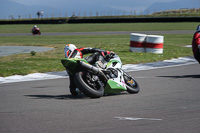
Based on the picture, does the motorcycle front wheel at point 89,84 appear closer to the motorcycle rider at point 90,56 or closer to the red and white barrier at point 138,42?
the motorcycle rider at point 90,56

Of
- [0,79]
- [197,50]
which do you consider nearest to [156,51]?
[197,50]

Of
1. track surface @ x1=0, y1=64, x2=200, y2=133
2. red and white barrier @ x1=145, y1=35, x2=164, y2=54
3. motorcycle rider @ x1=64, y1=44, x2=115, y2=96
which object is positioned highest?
motorcycle rider @ x1=64, y1=44, x2=115, y2=96

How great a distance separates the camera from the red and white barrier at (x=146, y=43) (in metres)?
18.7

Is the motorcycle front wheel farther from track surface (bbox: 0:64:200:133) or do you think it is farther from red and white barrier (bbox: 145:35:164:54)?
red and white barrier (bbox: 145:35:164:54)

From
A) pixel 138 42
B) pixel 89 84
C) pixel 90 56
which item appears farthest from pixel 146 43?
pixel 89 84

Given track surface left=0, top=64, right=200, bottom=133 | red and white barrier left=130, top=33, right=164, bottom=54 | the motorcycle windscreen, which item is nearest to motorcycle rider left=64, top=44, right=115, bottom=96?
the motorcycle windscreen

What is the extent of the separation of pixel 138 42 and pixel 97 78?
456 inches

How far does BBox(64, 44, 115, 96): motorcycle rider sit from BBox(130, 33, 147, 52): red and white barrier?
1071 centimetres

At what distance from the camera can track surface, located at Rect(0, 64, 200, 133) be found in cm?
548

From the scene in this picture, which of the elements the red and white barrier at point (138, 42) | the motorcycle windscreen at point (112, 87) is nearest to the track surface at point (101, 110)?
the motorcycle windscreen at point (112, 87)

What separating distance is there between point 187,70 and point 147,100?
6.05 metres

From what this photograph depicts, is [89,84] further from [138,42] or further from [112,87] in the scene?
[138,42]

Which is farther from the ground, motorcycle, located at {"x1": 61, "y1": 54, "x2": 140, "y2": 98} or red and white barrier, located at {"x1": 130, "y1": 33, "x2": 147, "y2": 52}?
motorcycle, located at {"x1": 61, "y1": 54, "x2": 140, "y2": 98}

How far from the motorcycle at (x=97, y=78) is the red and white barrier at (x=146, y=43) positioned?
33.3ft
